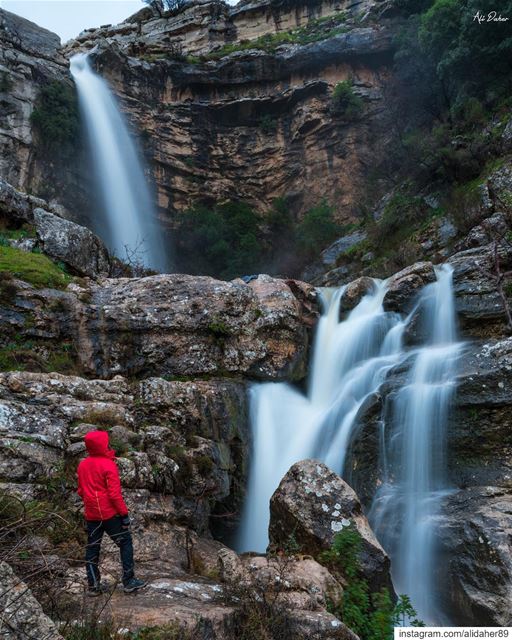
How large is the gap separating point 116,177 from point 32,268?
48.8 ft

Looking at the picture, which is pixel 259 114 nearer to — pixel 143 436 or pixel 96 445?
pixel 143 436

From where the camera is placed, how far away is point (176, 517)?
6.08 meters

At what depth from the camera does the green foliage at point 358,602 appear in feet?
14.0

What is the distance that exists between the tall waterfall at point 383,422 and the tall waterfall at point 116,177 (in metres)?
13.1

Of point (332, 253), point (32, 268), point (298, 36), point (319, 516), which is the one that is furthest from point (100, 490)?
point (298, 36)

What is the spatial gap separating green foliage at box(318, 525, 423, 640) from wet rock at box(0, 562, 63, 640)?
2.38 metres

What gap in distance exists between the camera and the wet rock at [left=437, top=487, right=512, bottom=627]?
5219 mm

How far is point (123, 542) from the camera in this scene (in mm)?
4285

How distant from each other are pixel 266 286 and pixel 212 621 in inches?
315

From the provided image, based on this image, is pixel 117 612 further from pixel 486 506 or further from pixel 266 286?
pixel 266 286

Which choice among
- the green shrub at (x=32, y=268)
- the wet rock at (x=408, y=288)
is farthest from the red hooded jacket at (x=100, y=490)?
the wet rock at (x=408, y=288)

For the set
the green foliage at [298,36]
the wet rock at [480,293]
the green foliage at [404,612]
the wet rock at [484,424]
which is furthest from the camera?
the green foliage at [298,36]

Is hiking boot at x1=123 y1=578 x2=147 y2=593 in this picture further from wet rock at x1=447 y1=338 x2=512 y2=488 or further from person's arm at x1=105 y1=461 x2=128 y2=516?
wet rock at x1=447 y1=338 x2=512 y2=488

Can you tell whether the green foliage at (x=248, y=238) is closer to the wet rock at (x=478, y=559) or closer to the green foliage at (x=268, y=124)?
the green foliage at (x=268, y=124)
